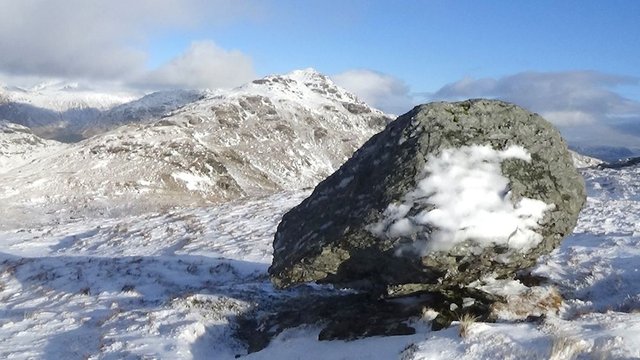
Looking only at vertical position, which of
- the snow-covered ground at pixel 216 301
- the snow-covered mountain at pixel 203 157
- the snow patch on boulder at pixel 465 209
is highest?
the snow-covered mountain at pixel 203 157

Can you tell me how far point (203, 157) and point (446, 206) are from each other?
74.4m

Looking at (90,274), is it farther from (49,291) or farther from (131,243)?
(131,243)

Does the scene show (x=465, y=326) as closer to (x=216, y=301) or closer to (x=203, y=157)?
(x=216, y=301)

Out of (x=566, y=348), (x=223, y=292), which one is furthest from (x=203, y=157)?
(x=566, y=348)

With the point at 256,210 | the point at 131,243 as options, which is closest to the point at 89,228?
the point at 131,243

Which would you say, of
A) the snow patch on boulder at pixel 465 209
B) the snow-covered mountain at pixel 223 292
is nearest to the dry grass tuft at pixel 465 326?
the snow-covered mountain at pixel 223 292

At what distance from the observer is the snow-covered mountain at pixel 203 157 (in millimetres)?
60188

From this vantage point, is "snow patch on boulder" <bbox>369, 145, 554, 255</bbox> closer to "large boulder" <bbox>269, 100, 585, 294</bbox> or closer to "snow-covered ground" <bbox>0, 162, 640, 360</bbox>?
"large boulder" <bbox>269, 100, 585, 294</bbox>

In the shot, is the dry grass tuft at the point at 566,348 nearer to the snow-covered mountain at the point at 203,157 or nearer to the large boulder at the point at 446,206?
the large boulder at the point at 446,206

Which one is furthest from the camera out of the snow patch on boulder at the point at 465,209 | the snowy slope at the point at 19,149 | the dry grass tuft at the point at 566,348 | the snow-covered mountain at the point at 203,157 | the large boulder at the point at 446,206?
the snowy slope at the point at 19,149

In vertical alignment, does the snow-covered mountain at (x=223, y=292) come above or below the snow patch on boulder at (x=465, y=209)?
below

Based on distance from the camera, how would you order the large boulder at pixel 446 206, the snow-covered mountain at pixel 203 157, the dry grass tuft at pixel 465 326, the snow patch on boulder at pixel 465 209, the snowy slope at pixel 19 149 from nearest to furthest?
the dry grass tuft at pixel 465 326 → the snow patch on boulder at pixel 465 209 → the large boulder at pixel 446 206 → the snow-covered mountain at pixel 203 157 → the snowy slope at pixel 19 149

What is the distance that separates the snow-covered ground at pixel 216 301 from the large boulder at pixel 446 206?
1.11 m

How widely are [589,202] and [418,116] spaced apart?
15.3 meters
